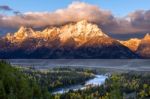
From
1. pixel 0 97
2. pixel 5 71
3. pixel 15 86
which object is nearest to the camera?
pixel 0 97

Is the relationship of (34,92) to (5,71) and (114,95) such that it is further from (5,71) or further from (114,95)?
(114,95)

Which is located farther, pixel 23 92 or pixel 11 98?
pixel 23 92

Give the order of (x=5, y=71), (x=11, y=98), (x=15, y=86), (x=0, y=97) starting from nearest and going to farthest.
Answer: (x=11, y=98) < (x=0, y=97) < (x=15, y=86) < (x=5, y=71)

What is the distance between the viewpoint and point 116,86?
555ft

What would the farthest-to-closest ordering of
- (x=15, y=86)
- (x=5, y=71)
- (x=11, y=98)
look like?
(x=5, y=71)
(x=15, y=86)
(x=11, y=98)

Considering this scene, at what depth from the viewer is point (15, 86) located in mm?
181875

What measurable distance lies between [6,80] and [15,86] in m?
6.24

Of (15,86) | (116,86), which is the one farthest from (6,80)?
(116,86)

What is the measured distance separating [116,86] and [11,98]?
48942mm

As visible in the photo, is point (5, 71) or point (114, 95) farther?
point (5, 71)

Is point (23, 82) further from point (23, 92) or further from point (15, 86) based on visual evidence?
point (23, 92)

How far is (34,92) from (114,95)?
120 feet

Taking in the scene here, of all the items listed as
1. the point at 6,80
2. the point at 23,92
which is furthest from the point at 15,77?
the point at 23,92

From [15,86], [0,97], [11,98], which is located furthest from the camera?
[15,86]
